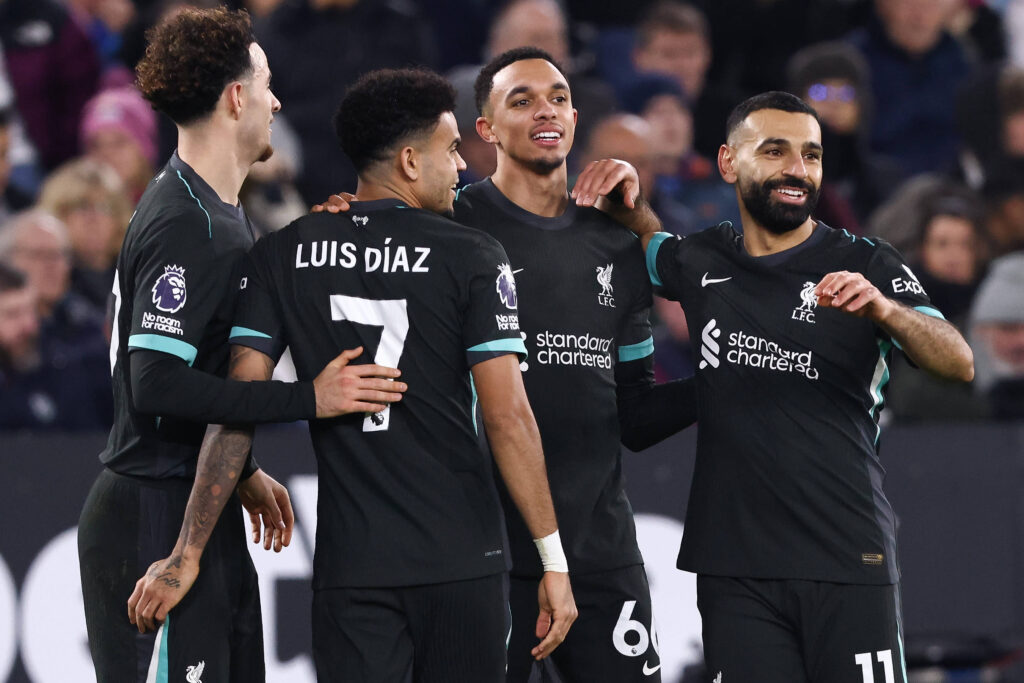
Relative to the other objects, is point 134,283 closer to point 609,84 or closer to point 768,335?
point 768,335

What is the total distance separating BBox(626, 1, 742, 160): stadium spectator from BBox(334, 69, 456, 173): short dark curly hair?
6203 millimetres

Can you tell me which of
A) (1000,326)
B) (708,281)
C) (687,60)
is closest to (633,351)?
(708,281)

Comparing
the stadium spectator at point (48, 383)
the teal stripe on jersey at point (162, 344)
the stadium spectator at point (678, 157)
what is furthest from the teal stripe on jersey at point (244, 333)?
the stadium spectator at point (678, 157)

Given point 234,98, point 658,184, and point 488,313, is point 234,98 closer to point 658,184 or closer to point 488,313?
point 488,313

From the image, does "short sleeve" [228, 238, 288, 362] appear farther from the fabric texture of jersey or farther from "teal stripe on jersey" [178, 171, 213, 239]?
the fabric texture of jersey

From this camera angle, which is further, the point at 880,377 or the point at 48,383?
the point at 48,383

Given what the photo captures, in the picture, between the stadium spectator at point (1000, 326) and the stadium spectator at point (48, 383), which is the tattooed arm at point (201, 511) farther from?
the stadium spectator at point (1000, 326)

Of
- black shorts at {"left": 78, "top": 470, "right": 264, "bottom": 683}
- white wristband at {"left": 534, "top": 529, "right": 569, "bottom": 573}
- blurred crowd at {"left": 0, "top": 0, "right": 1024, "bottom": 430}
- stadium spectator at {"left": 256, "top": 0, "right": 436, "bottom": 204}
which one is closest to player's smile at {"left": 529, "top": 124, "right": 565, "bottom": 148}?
white wristband at {"left": 534, "top": 529, "right": 569, "bottom": 573}

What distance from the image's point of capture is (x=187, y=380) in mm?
4266

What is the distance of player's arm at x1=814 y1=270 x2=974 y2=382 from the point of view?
4.35m

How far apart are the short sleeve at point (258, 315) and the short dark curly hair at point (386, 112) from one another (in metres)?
0.46

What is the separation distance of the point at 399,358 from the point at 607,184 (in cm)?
118

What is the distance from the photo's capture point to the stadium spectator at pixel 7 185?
9.23 meters

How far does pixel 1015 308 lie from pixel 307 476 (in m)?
4.23
